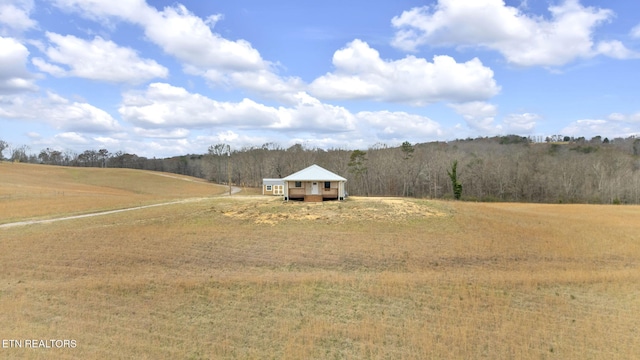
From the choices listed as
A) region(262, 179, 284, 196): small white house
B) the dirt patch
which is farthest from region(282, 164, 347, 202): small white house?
region(262, 179, 284, 196): small white house

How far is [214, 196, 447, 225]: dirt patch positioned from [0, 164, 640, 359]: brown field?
0.61 meters

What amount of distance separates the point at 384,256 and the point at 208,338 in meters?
11.7

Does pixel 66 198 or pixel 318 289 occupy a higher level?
pixel 66 198

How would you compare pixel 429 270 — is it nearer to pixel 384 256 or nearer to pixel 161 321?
pixel 384 256

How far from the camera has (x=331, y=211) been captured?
31688 millimetres

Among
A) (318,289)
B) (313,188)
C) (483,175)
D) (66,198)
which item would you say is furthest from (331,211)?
(483,175)

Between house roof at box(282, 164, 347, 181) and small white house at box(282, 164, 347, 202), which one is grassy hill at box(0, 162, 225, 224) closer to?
small white house at box(282, 164, 347, 202)

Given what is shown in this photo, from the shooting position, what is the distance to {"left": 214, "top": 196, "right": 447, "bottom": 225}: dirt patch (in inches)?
1164

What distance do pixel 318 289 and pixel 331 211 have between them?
15839 mm

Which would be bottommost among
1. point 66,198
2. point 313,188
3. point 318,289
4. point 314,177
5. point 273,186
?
point 318,289

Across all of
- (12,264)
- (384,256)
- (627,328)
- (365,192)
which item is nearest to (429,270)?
(384,256)

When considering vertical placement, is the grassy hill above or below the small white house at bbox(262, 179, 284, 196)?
below

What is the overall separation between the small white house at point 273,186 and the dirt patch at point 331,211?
1792 centimetres

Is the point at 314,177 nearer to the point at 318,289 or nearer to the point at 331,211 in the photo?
the point at 331,211
